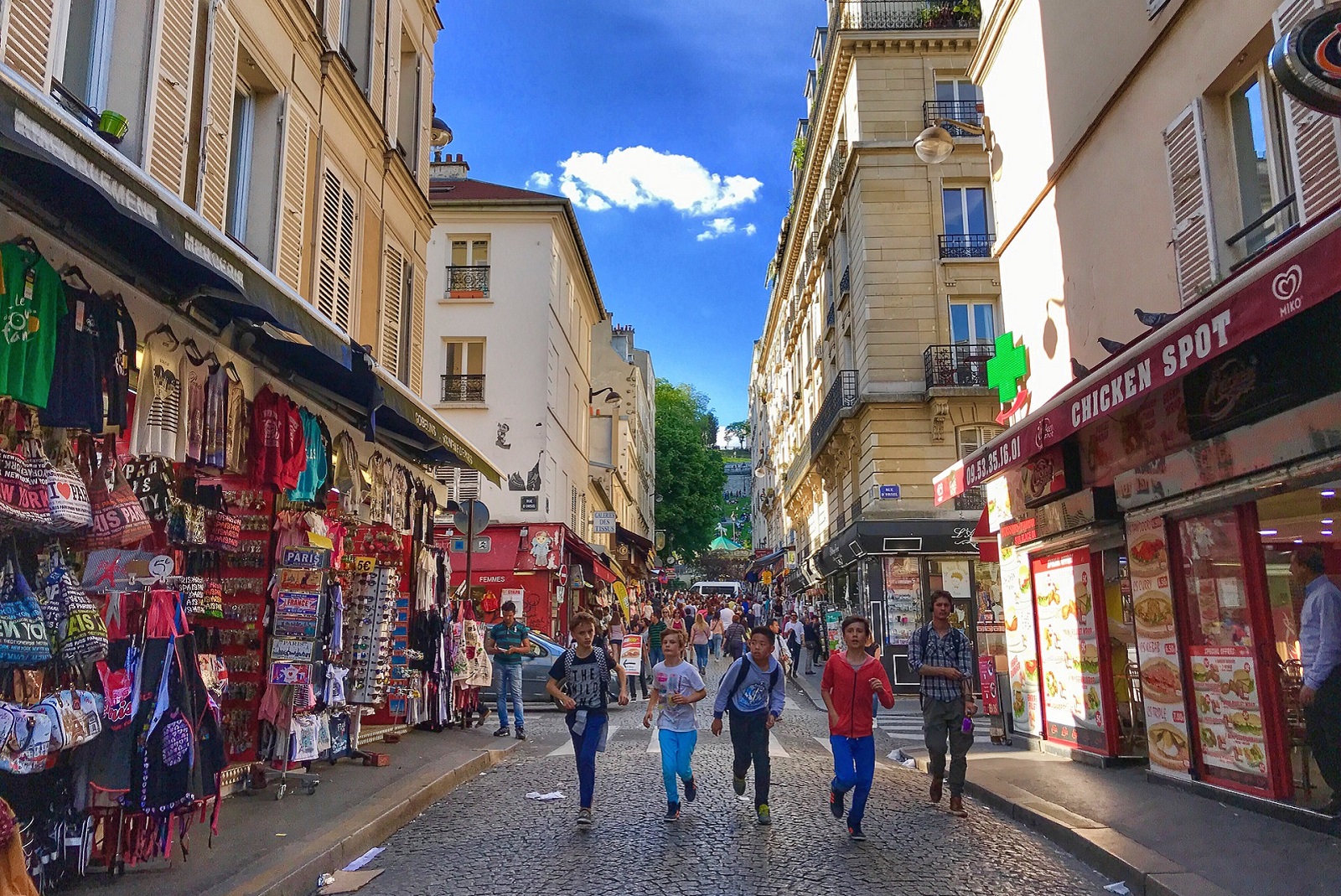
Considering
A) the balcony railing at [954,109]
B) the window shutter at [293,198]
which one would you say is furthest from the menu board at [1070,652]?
the balcony railing at [954,109]

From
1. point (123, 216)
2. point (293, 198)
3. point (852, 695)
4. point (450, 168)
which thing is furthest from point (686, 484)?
point (123, 216)

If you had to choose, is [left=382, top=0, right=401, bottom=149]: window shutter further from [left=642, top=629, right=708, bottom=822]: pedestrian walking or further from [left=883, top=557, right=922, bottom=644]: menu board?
[left=883, top=557, right=922, bottom=644]: menu board

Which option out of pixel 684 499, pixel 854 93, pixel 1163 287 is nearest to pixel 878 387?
pixel 854 93

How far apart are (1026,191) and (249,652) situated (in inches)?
429

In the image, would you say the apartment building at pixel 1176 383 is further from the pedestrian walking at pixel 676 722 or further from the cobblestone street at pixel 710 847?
the pedestrian walking at pixel 676 722

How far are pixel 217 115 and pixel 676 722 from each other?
21.6ft

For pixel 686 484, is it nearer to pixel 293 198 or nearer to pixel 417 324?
pixel 417 324

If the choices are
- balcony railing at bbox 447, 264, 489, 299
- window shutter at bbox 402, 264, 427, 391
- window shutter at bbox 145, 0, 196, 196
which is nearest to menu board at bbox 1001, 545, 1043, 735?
window shutter at bbox 402, 264, 427, 391

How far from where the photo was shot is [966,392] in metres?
23.9

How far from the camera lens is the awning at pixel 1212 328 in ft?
18.0

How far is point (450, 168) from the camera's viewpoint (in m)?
31.8

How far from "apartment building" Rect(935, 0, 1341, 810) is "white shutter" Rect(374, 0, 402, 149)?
→ 8.57 meters

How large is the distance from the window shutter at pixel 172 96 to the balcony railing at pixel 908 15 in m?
21.2

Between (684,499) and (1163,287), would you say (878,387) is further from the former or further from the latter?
(684,499)
